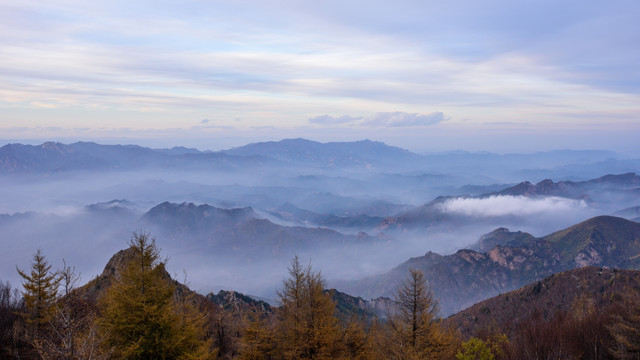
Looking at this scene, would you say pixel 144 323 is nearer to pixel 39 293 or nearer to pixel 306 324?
pixel 306 324

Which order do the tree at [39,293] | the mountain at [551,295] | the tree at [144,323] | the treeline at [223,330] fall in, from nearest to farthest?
the tree at [144,323] → the treeline at [223,330] → the tree at [39,293] → the mountain at [551,295]

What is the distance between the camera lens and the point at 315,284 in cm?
2489

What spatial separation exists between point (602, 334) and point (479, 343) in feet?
47.2

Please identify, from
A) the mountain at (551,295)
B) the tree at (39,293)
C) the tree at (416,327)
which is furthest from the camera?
the mountain at (551,295)

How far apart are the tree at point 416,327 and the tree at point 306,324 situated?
13.8ft

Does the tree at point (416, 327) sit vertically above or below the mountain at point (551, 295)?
above

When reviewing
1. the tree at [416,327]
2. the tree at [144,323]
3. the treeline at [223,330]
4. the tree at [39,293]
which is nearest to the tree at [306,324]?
the treeline at [223,330]

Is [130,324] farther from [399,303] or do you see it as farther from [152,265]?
[399,303]

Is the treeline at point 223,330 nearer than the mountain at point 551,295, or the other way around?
the treeline at point 223,330

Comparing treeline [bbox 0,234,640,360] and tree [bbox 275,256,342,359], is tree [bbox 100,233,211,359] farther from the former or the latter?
tree [bbox 275,256,342,359]

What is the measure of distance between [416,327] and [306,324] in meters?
8.17

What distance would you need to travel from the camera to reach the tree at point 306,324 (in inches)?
881

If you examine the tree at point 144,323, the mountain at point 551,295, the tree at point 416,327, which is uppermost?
the tree at point 144,323

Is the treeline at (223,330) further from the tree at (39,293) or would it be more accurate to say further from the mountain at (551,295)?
the mountain at (551,295)
